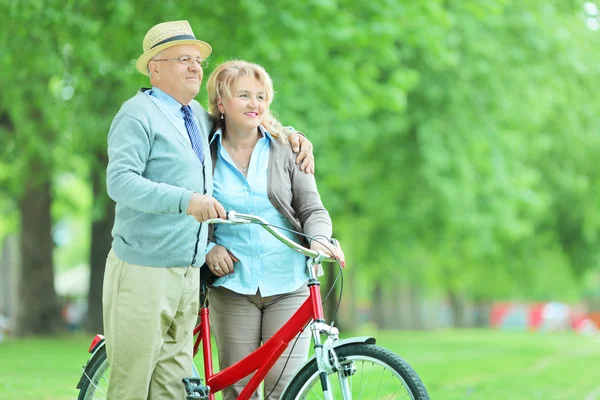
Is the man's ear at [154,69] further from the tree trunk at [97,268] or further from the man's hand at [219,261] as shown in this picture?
the tree trunk at [97,268]

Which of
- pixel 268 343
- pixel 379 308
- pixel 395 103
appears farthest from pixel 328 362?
pixel 379 308

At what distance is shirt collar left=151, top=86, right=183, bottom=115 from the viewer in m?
4.11

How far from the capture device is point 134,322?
157 inches

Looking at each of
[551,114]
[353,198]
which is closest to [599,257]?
[551,114]

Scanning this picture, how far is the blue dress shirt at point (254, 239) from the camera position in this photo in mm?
4352

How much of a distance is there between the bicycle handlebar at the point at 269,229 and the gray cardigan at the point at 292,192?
254mm

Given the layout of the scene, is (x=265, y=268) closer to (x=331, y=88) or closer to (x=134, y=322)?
(x=134, y=322)

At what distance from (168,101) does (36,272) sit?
55.8 ft

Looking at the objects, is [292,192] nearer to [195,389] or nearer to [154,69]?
[154,69]

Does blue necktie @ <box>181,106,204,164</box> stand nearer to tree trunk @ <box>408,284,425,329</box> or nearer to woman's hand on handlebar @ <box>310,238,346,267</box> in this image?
woman's hand on handlebar @ <box>310,238,346,267</box>

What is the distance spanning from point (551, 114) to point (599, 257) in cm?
589

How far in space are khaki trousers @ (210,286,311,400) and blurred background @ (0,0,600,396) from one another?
3343 mm

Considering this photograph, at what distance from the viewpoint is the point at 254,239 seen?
4383mm

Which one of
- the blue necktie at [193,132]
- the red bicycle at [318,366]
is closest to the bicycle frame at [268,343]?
the red bicycle at [318,366]
